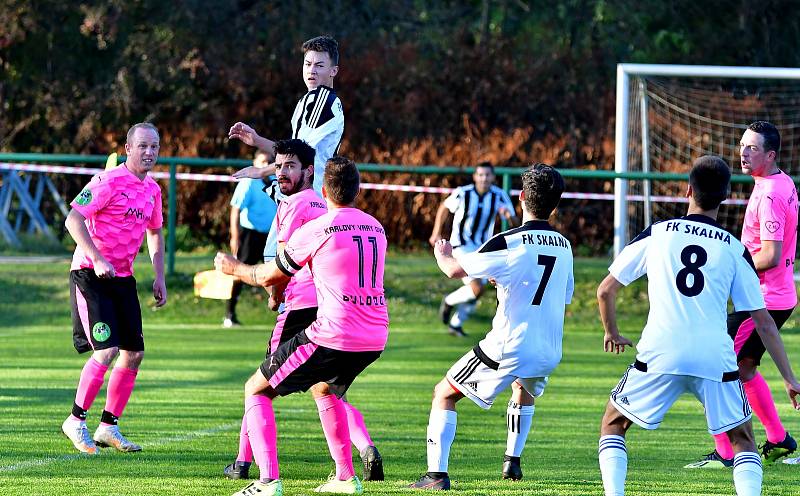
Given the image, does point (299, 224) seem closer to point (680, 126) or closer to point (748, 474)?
point (748, 474)

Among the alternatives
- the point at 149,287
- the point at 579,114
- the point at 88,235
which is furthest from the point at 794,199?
the point at 579,114

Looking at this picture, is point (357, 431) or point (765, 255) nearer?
point (357, 431)

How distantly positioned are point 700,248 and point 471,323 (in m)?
10.8

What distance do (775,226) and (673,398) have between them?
2.13 metres

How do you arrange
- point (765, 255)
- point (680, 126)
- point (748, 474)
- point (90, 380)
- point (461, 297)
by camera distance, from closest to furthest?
1. point (748, 474)
2. point (765, 255)
3. point (90, 380)
4. point (461, 297)
5. point (680, 126)

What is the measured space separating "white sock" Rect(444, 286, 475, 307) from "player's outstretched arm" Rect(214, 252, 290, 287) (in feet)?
28.1

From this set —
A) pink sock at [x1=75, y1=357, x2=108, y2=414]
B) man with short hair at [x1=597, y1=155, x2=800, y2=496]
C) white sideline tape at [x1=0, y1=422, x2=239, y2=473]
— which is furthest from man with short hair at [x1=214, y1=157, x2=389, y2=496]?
pink sock at [x1=75, y1=357, x2=108, y2=414]

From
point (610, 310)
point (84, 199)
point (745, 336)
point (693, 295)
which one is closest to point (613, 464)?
point (610, 310)

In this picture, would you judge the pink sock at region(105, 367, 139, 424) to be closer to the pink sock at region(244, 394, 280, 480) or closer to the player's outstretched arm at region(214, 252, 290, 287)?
the pink sock at region(244, 394, 280, 480)

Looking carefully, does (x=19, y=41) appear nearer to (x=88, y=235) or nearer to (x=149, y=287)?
(x=149, y=287)

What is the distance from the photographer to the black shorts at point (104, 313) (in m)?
8.38

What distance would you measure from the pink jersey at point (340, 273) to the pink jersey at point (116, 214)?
75.9 inches

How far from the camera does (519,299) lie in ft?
23.1

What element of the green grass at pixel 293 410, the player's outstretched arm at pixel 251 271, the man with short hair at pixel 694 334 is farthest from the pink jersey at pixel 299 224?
the man with short hair at pixel 694 334
